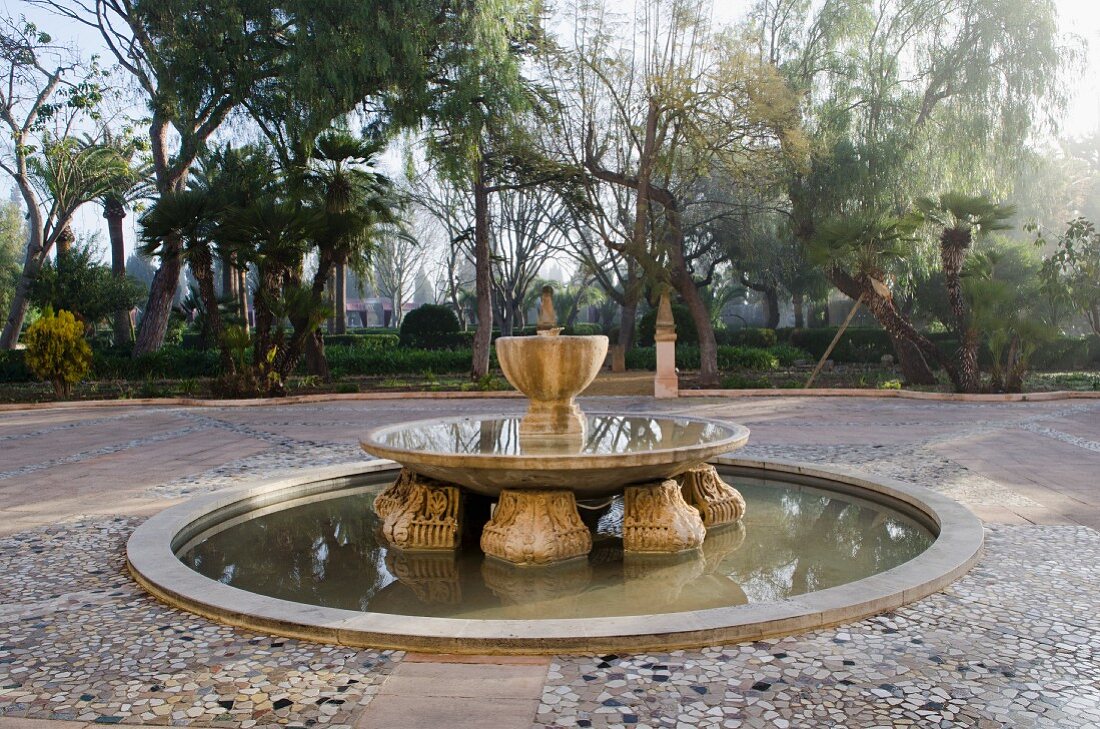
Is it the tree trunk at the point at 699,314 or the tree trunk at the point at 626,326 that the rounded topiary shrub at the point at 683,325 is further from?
the tree trunk at the point at 699,314

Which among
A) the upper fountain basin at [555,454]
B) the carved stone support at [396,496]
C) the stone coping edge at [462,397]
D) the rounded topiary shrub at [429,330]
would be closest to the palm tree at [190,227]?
the stone coping edge at [462,397]

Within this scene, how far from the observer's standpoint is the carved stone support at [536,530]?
4797mm

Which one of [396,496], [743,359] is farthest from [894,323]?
[396,496]

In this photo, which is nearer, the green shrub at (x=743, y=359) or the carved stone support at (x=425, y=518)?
the carved stone support at (x=425, y=518)

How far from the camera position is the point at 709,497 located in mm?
5754

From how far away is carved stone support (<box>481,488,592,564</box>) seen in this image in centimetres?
480

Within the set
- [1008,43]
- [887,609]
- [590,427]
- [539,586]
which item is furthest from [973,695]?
[1008,43]

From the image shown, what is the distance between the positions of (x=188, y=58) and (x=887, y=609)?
1565 centimetres

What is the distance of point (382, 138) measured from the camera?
16.7 metres

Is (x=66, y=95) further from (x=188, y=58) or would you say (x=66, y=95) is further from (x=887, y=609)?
(x=887, y=609)

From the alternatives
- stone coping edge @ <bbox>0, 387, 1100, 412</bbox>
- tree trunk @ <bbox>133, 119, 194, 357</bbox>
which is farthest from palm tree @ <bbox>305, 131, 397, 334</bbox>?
tree trunk @ <bbox>133, 119, 194, 357</bbox>

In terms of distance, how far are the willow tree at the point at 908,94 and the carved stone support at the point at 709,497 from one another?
12083 millimetres

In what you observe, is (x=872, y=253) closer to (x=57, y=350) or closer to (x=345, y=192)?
(x=345, y=192)

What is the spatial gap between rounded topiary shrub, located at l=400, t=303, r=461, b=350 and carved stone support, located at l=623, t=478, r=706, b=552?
20.8 meters
